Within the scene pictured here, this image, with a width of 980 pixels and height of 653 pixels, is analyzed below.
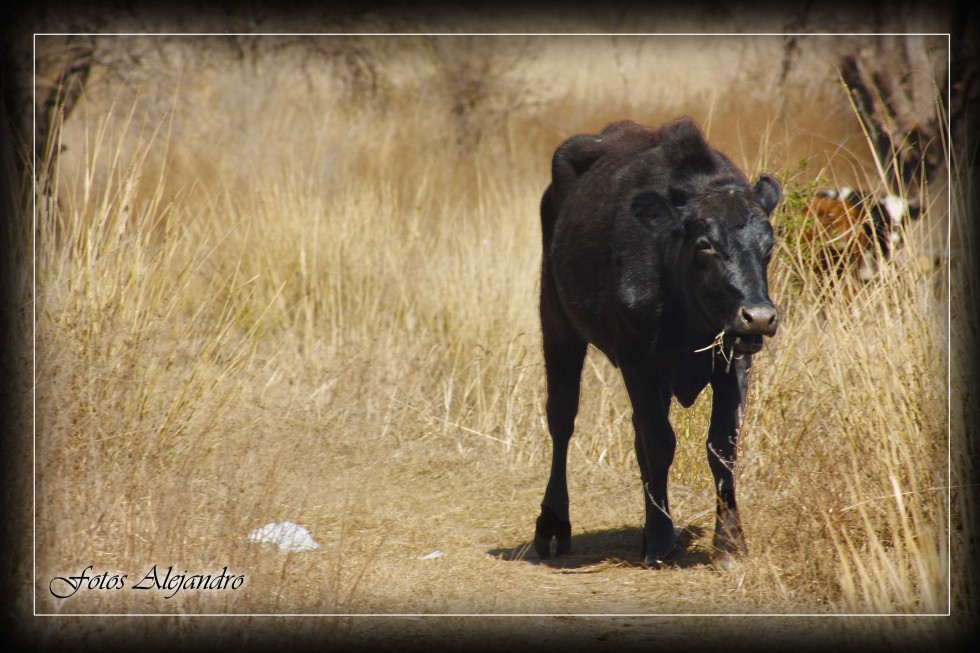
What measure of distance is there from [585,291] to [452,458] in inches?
82.3

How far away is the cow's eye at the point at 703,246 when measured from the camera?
463 cm

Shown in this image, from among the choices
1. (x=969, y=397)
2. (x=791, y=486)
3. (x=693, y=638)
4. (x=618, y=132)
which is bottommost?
(x=693, y=638)

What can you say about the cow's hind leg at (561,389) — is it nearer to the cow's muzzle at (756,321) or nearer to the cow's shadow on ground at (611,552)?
the cow's shadow on ground at (611,552)

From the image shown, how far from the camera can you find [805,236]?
668cm

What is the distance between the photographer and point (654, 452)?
16.4 ft

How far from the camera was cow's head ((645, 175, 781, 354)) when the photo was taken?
444 cm

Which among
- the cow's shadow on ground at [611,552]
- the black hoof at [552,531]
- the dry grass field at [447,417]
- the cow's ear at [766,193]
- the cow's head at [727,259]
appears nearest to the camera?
the dry grass field at [447,417]

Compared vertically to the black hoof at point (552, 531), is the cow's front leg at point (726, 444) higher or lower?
higher

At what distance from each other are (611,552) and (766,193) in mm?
1864

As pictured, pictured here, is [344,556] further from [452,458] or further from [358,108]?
[358,108]

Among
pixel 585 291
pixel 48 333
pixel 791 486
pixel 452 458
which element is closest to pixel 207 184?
pixel 452 458

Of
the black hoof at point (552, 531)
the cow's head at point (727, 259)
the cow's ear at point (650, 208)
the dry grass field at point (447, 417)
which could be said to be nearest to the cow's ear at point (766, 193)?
the cow's head at point (727, 259)

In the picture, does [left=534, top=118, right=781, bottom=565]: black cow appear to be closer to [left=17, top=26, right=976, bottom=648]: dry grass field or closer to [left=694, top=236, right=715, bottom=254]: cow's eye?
[left=694, top=236, right=715, bottom=254]: cow's eye

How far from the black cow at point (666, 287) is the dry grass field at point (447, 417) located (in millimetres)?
277
